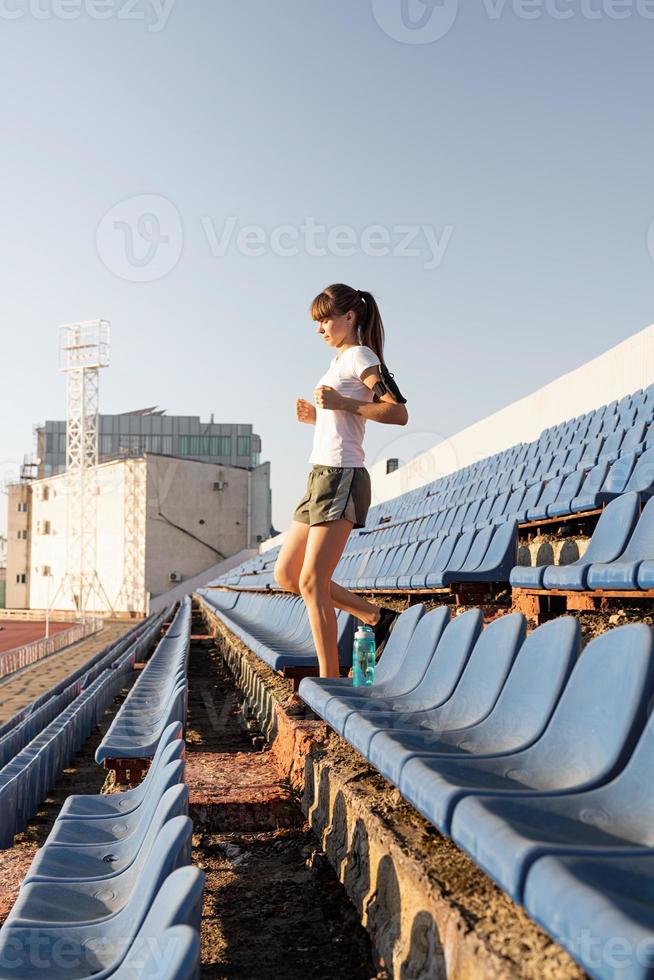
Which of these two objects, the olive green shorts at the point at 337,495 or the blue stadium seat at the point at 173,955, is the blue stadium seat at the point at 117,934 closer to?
the blue stadium seat at the point at 173,955

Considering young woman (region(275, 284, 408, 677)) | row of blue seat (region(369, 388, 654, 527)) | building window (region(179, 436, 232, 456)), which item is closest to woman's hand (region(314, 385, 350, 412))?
young woman (region(275, 284, 408, 677))

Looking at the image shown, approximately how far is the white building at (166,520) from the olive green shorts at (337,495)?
29104 mm

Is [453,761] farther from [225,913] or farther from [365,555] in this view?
[365,555]

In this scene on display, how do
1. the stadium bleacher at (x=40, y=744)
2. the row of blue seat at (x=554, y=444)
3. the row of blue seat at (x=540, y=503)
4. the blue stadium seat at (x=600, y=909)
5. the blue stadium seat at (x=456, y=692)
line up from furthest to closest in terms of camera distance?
the row of blue seat at (x=554, y=444) < the row of blue seat at (x=540, y=503) < the stadium bleacher at (x=40, y=744) < the blue stadium seat at (x=456, y=692) < the blue stadium seat at (x=600, y=909)

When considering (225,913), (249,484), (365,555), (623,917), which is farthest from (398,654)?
(249,484)

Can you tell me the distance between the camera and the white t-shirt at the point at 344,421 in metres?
2.54

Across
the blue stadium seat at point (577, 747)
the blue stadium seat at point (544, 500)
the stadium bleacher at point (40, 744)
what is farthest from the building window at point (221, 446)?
the blue stadium seat at point (577, 747)

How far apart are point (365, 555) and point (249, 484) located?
85.5ft

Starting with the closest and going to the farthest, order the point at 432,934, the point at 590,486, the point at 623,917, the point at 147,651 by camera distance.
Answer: the point at 623,917 → the point at 432,934 → the point at 590,486 → the point at 147,651

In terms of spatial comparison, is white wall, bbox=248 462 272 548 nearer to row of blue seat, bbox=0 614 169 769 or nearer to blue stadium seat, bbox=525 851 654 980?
row of blue seat, bbox=0 614 169 769

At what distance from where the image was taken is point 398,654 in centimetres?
255

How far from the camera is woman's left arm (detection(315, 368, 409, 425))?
246 centimetres

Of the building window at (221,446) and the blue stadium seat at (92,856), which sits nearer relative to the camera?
the blue stadium seat at (92,856)

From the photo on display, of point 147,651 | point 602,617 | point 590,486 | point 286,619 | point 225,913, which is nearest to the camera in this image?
point 225,913
